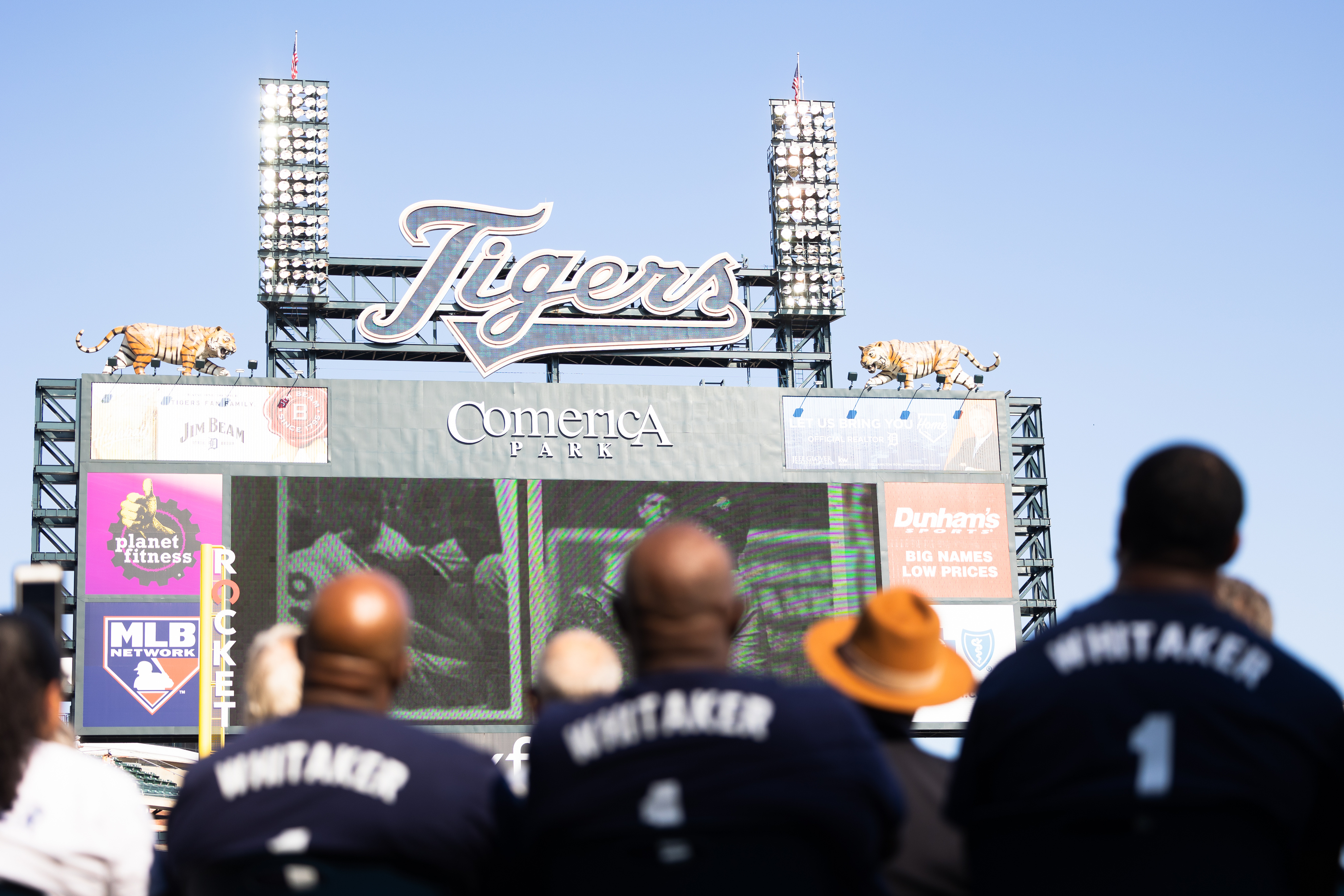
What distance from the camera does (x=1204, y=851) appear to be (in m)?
2.70

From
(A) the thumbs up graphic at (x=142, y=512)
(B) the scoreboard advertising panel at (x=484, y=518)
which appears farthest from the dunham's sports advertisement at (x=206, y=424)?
(A) the thumbs up graphic at (x=142, y=512)

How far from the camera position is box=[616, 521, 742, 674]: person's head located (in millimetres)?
2848

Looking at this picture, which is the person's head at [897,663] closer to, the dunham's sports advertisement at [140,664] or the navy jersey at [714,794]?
the navy jersey at [714,794]

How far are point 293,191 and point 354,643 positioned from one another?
32.9 metres

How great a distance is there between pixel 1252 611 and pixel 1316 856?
4.21 feet

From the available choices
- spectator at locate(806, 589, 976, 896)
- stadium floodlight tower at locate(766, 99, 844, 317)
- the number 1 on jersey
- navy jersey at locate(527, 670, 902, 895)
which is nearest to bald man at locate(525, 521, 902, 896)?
navy jersey at locate(527, 670, 902, 895)

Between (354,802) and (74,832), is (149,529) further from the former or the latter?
(354,802)

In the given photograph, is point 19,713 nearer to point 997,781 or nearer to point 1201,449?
point 997,781

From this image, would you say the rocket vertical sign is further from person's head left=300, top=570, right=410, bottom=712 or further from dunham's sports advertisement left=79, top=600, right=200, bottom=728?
person's head left=300, top=570, right=410, bottom=712

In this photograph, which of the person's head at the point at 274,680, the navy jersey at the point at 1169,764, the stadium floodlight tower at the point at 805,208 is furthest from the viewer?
the stadium floodlight tower at the point at 805,208

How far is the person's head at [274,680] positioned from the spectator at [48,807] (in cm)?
54

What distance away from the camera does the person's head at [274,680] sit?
429 centimetres

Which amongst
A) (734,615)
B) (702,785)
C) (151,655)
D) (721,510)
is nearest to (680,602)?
(734,615)

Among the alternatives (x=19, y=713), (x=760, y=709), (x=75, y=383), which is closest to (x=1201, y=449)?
(x=760, y=709)
